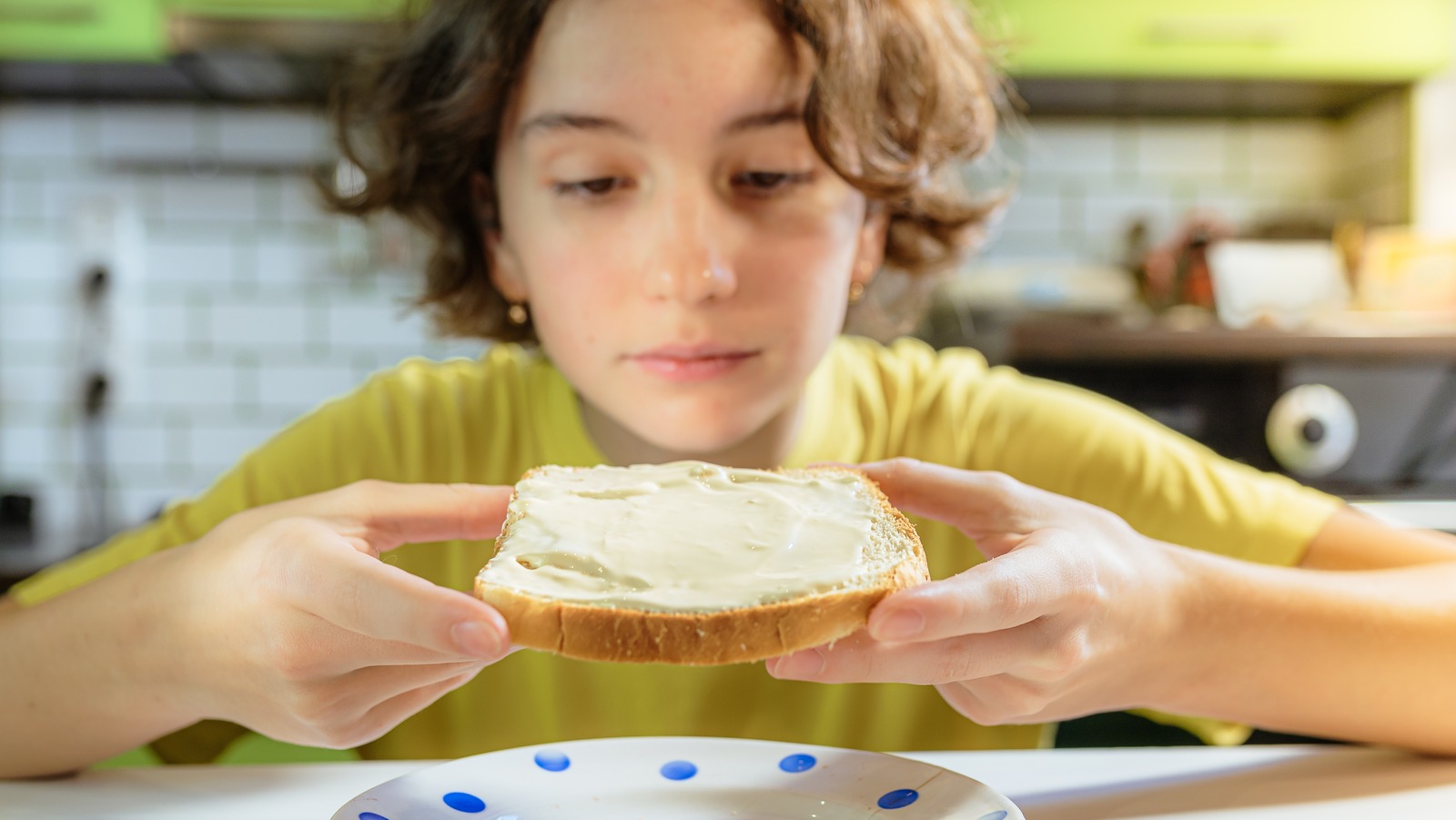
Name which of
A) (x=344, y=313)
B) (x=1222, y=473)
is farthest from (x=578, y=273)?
(x=344, y=313)

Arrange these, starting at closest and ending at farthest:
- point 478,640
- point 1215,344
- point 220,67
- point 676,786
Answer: point 478,640, point 676,786, point 1215,344, point 220,67

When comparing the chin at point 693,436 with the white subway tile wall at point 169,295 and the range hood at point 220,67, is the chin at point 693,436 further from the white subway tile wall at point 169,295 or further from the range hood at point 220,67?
the white subway tile wall at point 169,295

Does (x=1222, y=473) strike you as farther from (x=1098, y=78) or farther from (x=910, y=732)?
(x=1098, y=78)

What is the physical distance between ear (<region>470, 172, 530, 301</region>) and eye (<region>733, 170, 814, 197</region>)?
7.0 inches

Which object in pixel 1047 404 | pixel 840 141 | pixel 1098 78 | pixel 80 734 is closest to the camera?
pixel 80 734

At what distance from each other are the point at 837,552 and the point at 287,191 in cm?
146

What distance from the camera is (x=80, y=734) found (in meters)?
0.49

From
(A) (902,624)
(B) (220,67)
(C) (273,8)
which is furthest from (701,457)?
(B) (220,67)

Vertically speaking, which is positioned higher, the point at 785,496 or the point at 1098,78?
the point at 1098,78

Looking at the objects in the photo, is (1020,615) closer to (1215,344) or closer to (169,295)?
(1215,344)

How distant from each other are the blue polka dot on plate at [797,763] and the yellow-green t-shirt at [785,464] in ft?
0.54

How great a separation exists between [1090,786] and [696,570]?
0.20 meters

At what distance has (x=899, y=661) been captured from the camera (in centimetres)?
36

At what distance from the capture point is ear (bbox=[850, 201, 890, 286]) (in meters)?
0.73
